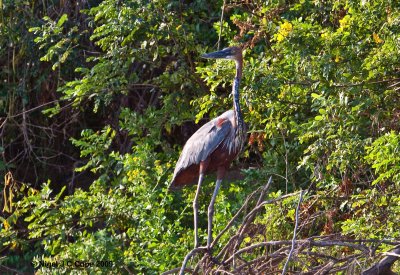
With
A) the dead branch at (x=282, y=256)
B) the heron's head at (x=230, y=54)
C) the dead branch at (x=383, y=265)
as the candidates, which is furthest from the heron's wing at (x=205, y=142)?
the dead branch at (x=383, y=265)

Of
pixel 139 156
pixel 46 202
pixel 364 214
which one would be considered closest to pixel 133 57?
pixel 139 156

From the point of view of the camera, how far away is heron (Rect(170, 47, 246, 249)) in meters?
7.02

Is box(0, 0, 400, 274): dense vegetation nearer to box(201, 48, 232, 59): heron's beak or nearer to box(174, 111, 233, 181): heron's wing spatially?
box(201, 48, 232, 59): heron's beak

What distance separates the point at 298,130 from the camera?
7523 millimetres

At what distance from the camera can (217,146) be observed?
7.04 metres

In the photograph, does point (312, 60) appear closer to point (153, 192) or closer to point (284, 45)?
point (284, 45)

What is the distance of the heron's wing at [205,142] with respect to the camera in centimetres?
702

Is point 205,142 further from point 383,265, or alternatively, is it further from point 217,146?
point 383,265

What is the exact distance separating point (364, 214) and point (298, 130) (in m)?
0.84

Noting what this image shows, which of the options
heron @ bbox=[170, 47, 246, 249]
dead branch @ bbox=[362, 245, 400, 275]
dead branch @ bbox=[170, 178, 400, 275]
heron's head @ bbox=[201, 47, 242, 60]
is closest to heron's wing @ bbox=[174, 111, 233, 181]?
heron @ bbox=[170, 47, 246, 249]

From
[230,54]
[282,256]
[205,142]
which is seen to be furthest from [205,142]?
[282,256]

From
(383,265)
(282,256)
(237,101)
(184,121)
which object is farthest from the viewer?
(184,121)

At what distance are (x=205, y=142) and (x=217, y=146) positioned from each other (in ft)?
0.29

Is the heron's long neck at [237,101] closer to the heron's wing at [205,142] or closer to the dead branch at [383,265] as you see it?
the heron's wing at [205,142]
